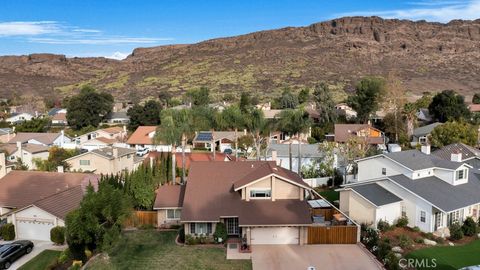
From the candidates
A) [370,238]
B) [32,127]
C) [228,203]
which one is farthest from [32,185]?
[32,127]

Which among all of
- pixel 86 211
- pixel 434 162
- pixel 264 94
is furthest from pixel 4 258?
pixel 264 94

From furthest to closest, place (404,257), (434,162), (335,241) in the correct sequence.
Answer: (434,162), (335,241), (404,257)

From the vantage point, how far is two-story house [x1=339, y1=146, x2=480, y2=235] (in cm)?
2895

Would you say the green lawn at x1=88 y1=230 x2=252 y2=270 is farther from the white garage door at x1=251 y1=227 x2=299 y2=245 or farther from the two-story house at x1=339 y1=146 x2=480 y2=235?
the two-story house at x1=339 y1=146 x2=480 y2=235

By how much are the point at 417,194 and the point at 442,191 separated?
275 cm

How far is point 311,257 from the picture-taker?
2459cm

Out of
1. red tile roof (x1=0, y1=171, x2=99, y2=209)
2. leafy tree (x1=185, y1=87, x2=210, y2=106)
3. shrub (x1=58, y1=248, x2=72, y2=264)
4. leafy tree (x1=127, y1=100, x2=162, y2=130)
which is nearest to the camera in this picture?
shrub (x1=58, y1=248, x2=72, y2=264)

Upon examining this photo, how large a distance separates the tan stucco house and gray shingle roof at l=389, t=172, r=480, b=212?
30845 millimetres

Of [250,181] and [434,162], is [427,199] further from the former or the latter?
[250,181]

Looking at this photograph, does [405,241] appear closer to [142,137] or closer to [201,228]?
[201,228]

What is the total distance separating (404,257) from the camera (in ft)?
81.7

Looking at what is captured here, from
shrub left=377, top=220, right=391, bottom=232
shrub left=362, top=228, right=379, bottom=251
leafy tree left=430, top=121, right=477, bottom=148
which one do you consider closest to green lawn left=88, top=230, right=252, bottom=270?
shrub left=362, top=228, right=379, bottom=251

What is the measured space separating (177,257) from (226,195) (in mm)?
5702

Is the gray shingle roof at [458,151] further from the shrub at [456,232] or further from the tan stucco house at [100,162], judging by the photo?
the tan stucco house at [100,162]
